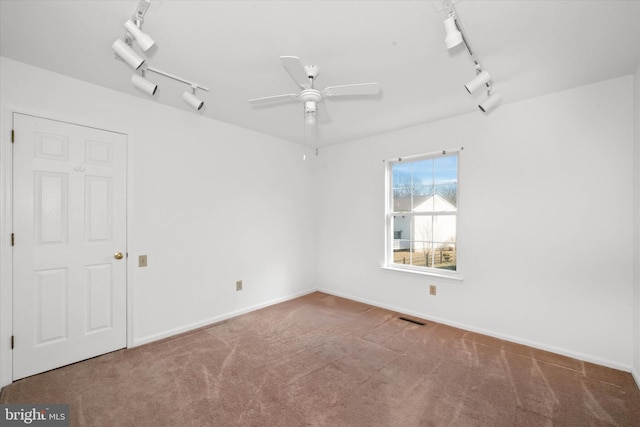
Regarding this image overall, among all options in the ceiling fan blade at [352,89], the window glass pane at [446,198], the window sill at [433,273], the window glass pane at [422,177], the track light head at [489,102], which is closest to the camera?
the ceiling fan blade at [352,89]

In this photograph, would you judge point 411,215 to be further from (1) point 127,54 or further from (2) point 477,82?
(1) point 127,54

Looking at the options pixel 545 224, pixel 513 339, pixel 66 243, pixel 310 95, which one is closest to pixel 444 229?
pixel 545 224

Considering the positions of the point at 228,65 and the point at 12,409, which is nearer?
the point at 12,409

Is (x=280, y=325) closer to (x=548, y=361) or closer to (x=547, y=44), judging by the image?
(x=548, y=361)

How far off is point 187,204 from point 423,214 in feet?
9.84

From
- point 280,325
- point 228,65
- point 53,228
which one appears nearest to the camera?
point 228,65

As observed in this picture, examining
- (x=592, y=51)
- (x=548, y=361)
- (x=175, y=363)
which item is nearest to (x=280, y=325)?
(x=175, y=363)

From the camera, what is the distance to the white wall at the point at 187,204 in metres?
2.50

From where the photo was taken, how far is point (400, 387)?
224 cm

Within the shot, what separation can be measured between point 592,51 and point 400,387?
9.63 feet

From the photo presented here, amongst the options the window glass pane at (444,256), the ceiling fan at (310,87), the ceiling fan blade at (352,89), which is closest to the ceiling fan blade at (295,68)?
the ceiling fan at (310,87)

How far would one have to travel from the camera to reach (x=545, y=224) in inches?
112

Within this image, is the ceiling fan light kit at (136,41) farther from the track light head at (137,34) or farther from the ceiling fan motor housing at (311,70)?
the ceiling fan motor housing at (311,70)

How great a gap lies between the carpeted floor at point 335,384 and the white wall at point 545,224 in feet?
1.05
